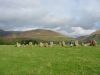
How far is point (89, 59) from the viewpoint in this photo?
3062 centimetres

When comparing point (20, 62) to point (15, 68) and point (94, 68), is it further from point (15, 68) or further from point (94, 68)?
point (94, 68)

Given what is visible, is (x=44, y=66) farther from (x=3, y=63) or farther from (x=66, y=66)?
(x=3, y=63)

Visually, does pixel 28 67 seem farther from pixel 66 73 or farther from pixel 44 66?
pixel 66 73

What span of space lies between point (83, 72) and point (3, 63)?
378 inches

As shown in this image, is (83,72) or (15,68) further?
(15,68)

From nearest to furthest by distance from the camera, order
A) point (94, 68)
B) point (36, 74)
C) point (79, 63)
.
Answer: point (36, 74) < point (94, 68) < point (79, 63)

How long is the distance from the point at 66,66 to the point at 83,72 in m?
3.14

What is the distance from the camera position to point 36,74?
24.3 metres

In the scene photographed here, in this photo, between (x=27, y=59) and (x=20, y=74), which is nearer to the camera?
(x=20, y=74)

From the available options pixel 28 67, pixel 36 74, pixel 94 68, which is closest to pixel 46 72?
pixel 36 74

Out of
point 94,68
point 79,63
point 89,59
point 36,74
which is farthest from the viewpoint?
point 89,59

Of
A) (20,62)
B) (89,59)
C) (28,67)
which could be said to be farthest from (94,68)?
(20,62)

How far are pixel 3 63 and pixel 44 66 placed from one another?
16.5ft

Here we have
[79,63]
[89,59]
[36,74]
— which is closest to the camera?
[36,74]
